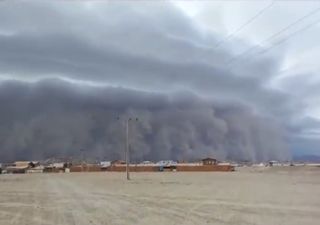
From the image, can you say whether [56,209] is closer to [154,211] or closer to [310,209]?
[154,211]

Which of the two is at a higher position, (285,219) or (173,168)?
(173,168)

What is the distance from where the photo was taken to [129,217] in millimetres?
21828

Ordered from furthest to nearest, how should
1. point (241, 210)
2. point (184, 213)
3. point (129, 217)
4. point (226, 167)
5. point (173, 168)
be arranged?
point (173, 168) < point (226, 167) < point (241, 210) < point (184, 213) < point (129, 217)

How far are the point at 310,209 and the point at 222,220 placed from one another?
26.0 feet

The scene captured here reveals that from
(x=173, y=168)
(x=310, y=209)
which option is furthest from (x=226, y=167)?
(x=310, y=209)

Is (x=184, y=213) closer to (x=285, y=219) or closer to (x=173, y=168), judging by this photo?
(x=285, y=219)

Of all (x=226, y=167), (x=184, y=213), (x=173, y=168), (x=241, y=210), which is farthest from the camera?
(x=173, y=168)

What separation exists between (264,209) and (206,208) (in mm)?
2959

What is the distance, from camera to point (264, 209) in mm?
25922

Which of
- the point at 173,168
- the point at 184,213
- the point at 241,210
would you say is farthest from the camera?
the point at 173,168

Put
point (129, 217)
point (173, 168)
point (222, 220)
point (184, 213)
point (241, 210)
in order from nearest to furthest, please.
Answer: point (222, 220) → point (129, 217) → point (184, 213) → point (241, 210) → point (173, 168)

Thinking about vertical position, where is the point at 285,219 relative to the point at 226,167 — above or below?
below

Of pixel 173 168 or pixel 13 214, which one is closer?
pixel 13 214

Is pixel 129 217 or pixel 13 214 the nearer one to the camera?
pixel 129 217
